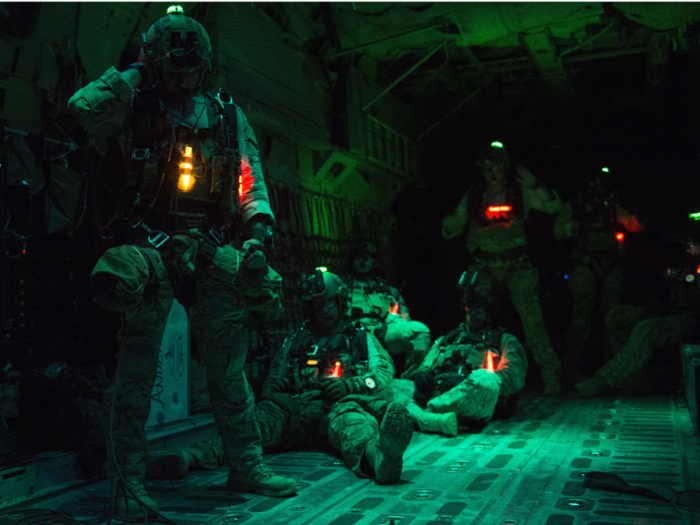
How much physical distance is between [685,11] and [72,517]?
6.36 metres

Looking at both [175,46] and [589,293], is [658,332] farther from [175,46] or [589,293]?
[175,46]

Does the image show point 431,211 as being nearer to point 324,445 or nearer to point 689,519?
point 324,445

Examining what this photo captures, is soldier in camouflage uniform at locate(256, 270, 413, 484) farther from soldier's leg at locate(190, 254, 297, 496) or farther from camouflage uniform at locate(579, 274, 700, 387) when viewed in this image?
camouflage uniform at locate(579, 274, 700, 387)

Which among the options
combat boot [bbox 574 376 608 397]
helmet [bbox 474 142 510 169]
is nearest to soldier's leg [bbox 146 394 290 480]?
combat boot [bbox 574 376 608 397]

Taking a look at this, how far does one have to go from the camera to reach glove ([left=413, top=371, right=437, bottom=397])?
18.5 ft

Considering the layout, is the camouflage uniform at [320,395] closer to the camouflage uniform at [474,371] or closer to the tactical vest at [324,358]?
→ the tactical vest at [324,358]

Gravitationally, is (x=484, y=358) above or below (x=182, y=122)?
below

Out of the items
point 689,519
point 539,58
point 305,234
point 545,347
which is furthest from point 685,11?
point 689,519

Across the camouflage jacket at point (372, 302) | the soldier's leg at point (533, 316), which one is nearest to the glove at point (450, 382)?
the camouflage jacket at point (372, 302)

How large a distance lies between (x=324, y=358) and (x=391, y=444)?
5.02 ft

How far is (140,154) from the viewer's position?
3.20m

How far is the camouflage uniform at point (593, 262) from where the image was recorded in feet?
27.0

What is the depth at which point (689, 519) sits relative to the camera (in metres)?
2.96

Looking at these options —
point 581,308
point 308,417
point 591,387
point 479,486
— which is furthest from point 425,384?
point 581,308
